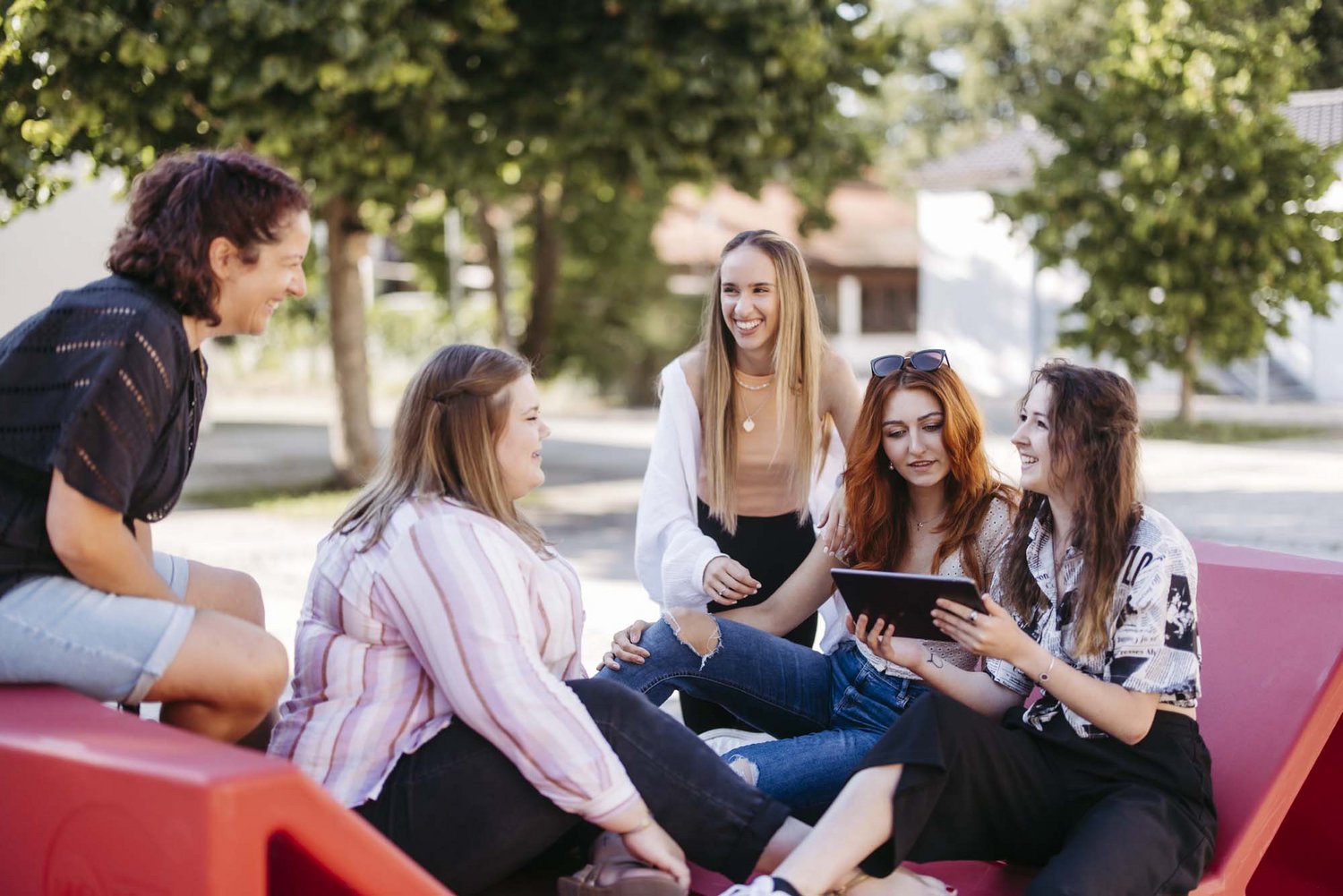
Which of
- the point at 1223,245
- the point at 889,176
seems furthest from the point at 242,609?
the point at 889,176

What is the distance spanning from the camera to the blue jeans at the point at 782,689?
11.0 feet

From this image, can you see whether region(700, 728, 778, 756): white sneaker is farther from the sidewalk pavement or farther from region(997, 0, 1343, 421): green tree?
region(997, 0, 1343, 421): green tree

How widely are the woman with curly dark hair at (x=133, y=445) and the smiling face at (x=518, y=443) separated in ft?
1.70

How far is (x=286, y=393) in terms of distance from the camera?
29953 mm

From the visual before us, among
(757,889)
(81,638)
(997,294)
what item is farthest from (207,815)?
(997,294)

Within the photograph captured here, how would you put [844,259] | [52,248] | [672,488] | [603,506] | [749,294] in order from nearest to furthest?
[749,294] → [672,488] → [603,506] → [52,248] → [844,259]

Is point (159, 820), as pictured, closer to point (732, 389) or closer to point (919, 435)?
point (919, 435)

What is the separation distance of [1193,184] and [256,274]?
1689cm

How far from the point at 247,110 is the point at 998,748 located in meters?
8.67

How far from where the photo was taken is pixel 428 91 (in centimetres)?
1086

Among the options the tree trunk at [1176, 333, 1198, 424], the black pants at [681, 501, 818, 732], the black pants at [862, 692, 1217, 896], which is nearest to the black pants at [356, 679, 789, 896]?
the black pants at [862, 692, 1217, 896]

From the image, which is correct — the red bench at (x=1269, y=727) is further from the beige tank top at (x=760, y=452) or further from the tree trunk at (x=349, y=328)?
the tree trunk at (x=349, y=328)

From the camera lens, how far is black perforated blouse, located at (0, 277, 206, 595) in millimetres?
2439

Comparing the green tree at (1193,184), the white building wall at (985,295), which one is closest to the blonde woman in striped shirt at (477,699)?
the green tree at (1193,184)
